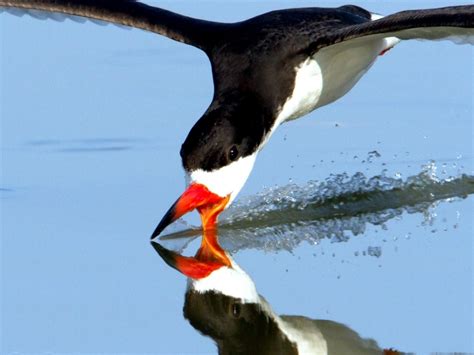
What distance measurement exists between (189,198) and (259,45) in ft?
4.46

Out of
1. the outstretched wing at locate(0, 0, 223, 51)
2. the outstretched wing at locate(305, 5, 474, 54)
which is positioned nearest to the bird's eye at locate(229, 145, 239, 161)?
the outstretched wing at locate(305, 5, 474, 54)

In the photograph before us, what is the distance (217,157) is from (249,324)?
4.10ft

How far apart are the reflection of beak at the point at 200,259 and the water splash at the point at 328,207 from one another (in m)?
0.09

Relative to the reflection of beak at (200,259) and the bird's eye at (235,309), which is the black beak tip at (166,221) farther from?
the bird's eye at (235,309)

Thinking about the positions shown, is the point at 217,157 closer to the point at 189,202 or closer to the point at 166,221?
the point at 189,202

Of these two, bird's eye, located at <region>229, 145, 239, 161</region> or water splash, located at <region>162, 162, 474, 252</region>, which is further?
water splash, located at <region>162, 162, 474, 252</region>

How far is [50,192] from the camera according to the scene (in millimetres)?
10117

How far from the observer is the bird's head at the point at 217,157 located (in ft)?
29.0

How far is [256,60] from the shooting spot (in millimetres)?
9844

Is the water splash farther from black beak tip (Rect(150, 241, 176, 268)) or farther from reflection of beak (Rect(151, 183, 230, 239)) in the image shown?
reflection of beak (Rect(151, 183, 230, 239))

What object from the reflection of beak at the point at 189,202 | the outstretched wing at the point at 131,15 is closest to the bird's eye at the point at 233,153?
the reflection of beak at the point at 189,202

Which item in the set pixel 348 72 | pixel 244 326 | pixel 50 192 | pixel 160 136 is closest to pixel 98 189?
pixel 50 192

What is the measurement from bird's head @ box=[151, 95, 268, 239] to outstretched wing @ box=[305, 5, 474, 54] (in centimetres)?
70

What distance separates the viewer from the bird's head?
884cm
